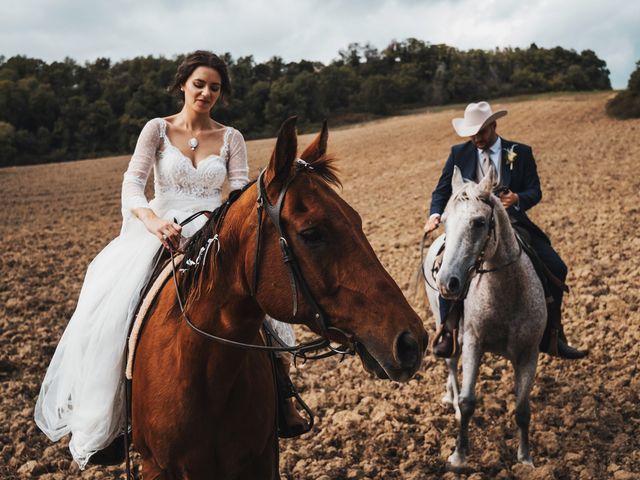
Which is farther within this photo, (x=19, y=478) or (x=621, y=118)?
(x=621, y=118)

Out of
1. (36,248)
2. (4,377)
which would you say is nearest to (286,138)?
(4,377)

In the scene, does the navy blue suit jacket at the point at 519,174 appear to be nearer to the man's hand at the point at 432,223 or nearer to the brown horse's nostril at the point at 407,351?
the man's hand at the point at 432,223

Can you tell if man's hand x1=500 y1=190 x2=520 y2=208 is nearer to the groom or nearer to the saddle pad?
the groom

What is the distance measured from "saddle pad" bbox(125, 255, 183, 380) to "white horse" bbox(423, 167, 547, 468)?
1.93 m

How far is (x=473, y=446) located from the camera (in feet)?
14.9

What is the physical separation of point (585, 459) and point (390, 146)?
1053 inches

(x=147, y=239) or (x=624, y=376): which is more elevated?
(x=147, y=239)

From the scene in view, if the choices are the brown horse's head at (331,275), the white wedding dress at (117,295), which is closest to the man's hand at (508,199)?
the white wedding dress at (117,295)

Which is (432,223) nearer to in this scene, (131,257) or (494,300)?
(494,300)

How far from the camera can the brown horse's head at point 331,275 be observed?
1667 millimetres

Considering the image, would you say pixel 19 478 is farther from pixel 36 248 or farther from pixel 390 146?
pixel 390 146

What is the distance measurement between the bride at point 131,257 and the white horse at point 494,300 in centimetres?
159

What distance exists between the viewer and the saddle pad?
2590 millimetres

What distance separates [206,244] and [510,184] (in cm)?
338
